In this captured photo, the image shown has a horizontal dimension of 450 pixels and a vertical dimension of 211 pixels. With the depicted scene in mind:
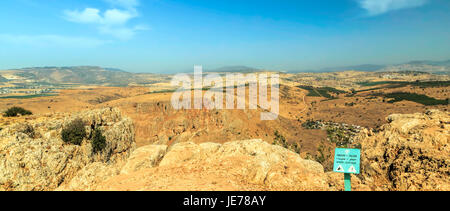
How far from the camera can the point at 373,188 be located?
1150cm

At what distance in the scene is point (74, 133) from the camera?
70.2 feet

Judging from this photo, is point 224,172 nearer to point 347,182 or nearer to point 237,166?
point 237,166

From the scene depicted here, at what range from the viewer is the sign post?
291 inches

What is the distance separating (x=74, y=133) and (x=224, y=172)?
17918 millimetres

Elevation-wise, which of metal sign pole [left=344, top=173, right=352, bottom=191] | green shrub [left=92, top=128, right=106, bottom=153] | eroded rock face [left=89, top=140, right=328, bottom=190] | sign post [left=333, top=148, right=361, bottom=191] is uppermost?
sign post [left=333, top=148, right=361, bottom=191]

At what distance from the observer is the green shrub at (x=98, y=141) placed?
78.5 feet

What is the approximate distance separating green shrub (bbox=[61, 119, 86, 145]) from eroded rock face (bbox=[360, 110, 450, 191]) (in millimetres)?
25804

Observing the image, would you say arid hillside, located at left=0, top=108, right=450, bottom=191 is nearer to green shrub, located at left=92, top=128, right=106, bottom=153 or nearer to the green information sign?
the green information sign

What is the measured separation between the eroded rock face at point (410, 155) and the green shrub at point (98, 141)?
26634mm

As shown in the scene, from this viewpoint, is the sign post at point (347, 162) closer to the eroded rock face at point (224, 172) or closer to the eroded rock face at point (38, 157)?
the eroded rock face at point (224, 172)

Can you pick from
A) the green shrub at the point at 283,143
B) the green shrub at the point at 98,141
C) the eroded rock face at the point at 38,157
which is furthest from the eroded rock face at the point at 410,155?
the green shrub at the point at 98,141

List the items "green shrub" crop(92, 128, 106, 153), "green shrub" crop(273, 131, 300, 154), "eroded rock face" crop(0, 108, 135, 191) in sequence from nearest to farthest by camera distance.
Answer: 1. "eroded rock face" crop(0, 108, 135, 191)
2. "green shrub" crop(92, 128, 106, 153)
3. "green shrub" crop(273, 131, 300, 154)

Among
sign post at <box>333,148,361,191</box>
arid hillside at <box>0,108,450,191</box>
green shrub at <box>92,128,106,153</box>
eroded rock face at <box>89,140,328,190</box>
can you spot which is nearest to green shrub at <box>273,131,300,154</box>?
arid hillside at <box>0,108,450,191</box>

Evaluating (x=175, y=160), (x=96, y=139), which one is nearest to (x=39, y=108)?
(x=96, y=139)
